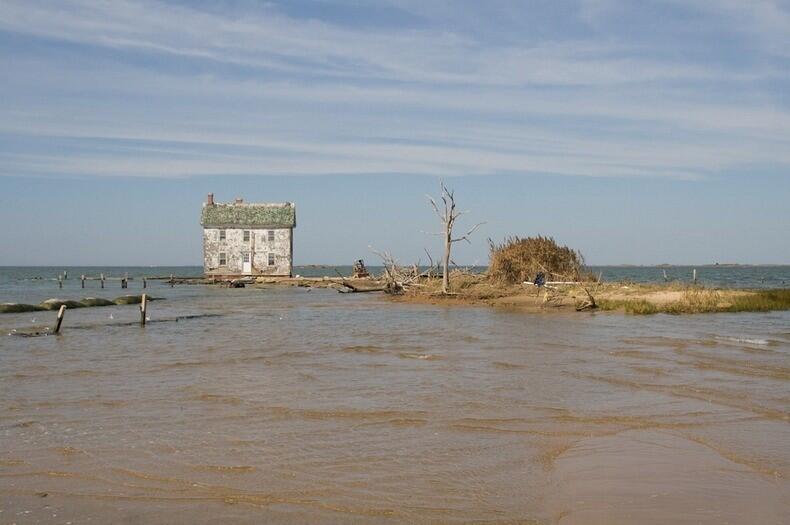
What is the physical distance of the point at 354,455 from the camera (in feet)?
32.1

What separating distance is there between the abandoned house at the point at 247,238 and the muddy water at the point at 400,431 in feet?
150

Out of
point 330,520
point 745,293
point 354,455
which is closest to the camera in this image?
point 330,520

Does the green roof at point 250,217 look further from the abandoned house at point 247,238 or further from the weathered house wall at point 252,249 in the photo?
the weathered house wall at point 252,249

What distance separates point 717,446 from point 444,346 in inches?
477

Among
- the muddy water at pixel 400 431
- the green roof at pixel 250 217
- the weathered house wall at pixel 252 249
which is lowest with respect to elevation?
the muddy water at pixel 400 431

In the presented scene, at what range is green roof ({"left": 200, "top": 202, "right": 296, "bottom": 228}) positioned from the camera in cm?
6800

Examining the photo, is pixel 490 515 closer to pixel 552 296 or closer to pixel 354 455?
pixel 354 455

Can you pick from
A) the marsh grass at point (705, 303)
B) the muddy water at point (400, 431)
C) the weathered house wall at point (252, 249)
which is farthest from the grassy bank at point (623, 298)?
the weathered house wall at point (252, 249)

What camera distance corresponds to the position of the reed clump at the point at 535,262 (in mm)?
42188

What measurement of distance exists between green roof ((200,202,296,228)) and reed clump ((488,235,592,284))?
28.7 meters

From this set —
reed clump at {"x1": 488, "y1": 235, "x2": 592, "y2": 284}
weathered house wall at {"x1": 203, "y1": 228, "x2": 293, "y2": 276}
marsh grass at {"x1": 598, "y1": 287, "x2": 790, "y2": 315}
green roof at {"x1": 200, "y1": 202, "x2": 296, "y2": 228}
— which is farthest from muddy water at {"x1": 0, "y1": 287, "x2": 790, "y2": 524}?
weathered house wall at {"x1": 203, "y1": 228, "x2": 293, "y2": 276}

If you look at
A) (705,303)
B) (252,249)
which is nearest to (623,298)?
(705,303)

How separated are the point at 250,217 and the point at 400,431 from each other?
5898 cm

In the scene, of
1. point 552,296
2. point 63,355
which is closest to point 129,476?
point 63,355
